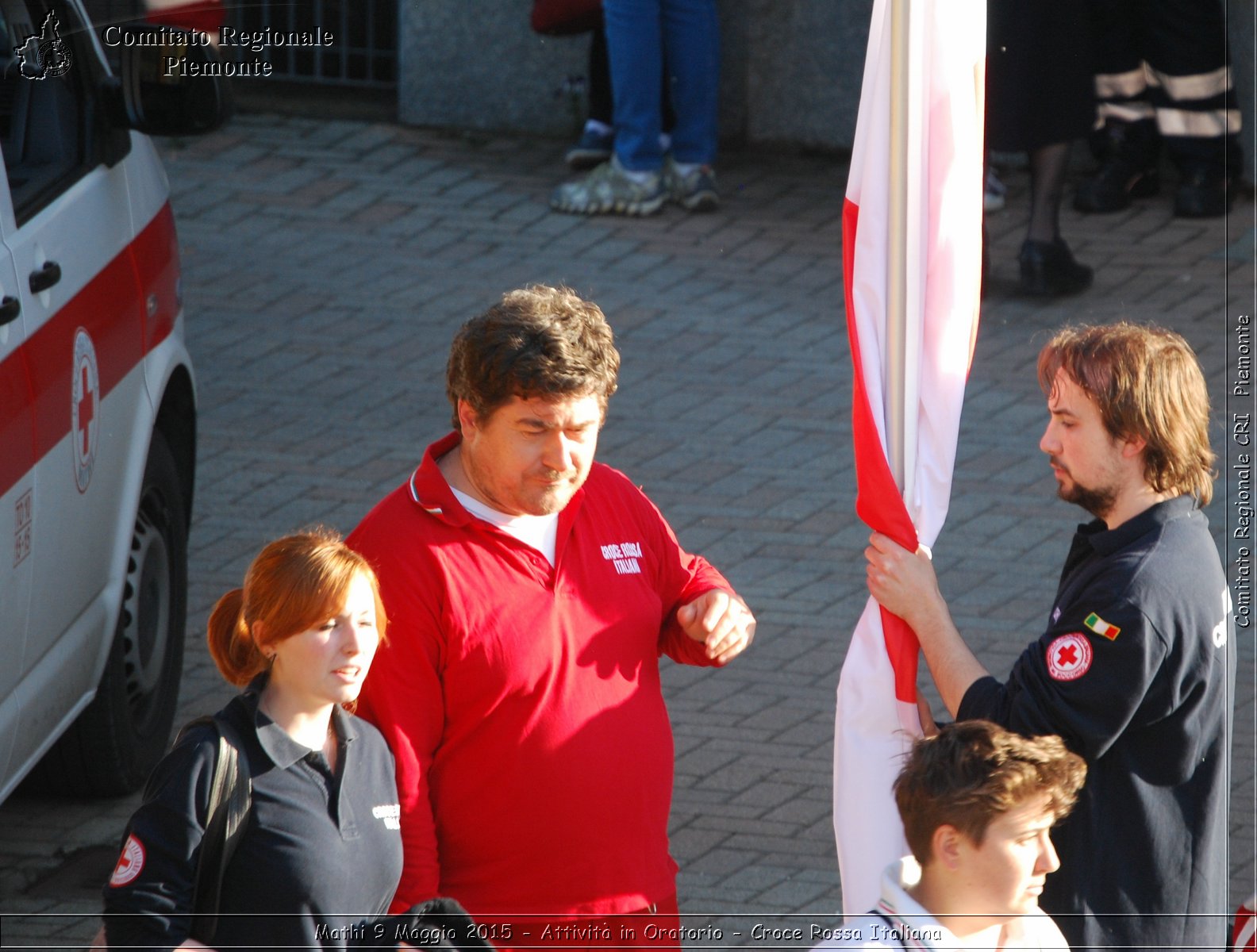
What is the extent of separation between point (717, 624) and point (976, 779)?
65 cm

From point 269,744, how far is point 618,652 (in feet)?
2.19

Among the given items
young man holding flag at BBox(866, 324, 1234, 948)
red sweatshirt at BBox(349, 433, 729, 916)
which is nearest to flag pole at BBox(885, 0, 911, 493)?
young man holding flag at BBox(866, 324, 1234, 948)

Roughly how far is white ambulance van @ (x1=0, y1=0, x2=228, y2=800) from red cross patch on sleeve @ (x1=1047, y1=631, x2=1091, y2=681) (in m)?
2.40

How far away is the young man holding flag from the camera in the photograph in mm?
2965

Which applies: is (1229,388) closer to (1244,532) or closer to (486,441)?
(1244,532)

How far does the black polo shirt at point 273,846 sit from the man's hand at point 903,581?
973 millimetres

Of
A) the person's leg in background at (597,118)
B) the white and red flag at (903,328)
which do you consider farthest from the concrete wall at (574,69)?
the white and red flag at (903,328)

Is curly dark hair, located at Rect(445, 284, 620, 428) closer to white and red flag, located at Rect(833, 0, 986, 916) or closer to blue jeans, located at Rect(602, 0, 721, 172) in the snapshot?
white and red flag, located at Rect(833, 0, 986, 916)

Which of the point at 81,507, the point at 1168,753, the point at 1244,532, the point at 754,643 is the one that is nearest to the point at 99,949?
the point at 1168,753

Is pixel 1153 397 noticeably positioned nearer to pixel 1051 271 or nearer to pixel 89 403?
pixel 89 403

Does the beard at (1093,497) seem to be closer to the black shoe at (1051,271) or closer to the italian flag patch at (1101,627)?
the italian flag patch at (1101,627)

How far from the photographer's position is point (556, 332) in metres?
3.05

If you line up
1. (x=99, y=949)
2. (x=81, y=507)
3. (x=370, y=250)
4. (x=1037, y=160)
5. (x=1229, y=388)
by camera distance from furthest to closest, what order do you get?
(x=370, y=250) < (x=1037, y=160) < (x=1229, y=388) < (x=81, y=507) < (x=99, y=949)

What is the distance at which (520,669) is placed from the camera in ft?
10.1
